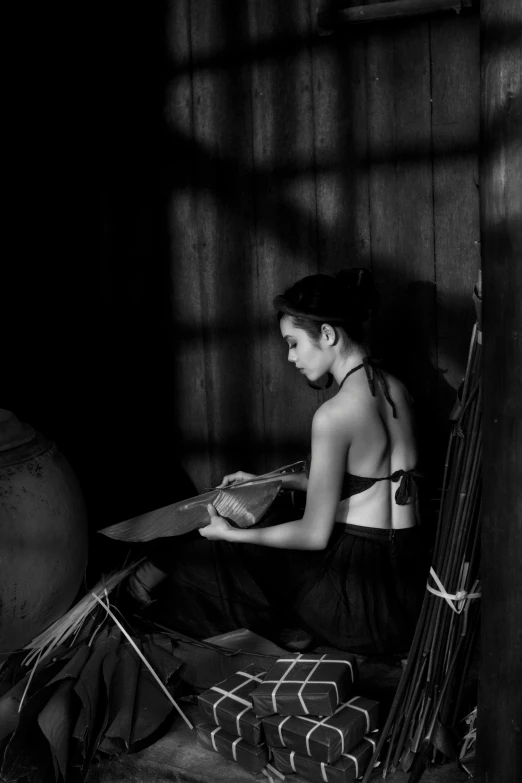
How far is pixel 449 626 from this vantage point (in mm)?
2246

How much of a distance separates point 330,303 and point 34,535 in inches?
47.5

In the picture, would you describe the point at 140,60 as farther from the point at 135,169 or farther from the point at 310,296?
the point at 310,296

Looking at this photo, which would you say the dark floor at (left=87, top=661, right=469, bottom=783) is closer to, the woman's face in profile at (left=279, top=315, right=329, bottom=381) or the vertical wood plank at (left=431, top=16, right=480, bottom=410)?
the woman's face in profile at (left=279, top=315, right=329, bottom=381)

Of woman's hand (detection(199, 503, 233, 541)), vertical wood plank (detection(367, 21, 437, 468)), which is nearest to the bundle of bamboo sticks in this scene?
woman's hand (detection(199, 503, 233, 541))

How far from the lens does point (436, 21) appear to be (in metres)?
2.90

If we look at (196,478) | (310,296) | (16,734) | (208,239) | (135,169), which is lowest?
(16,734)

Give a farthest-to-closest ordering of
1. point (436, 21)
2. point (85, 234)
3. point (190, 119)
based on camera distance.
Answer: point (85, 234) < point (190, 119) < point (436, 21)

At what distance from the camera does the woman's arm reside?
2549 millimetres

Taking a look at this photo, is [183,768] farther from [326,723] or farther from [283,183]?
[283,183]

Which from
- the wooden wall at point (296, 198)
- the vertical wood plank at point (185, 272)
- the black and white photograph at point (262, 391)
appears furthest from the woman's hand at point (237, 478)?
the vertical wood plank at point (185, 272)

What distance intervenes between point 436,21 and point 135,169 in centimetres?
126

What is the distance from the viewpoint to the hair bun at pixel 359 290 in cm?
271

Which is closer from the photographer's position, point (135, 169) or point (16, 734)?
point (16, 734)

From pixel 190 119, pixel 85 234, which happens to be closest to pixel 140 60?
pixel 190 119
